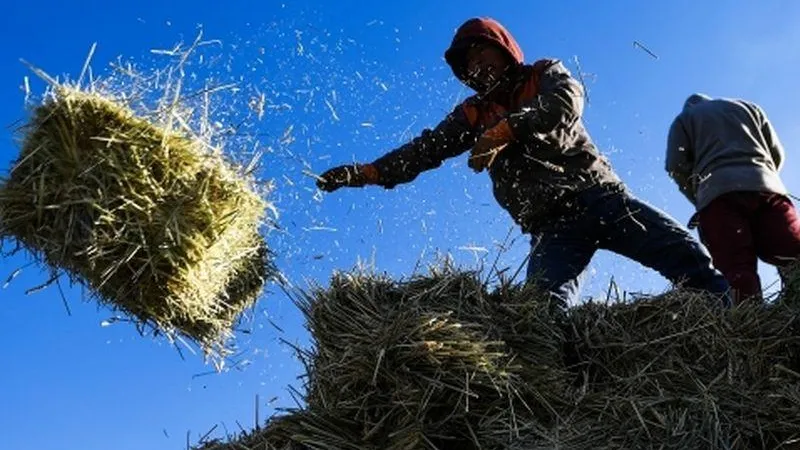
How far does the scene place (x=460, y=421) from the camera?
3.11 meters

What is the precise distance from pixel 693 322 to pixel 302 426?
5.18ft

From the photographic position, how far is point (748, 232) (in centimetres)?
561

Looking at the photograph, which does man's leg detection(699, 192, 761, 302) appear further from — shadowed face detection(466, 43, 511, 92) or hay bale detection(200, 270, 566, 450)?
hay bale detection(200, 270, 566, 450)

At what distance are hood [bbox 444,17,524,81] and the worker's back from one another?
121 centimetres

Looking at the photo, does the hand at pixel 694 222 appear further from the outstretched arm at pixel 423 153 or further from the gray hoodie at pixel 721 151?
the outstretched arm at pixel 423 153

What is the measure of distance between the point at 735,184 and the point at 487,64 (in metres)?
1.56

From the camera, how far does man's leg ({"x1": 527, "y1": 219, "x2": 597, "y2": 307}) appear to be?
518 centimetres

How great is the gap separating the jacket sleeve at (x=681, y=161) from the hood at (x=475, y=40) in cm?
113

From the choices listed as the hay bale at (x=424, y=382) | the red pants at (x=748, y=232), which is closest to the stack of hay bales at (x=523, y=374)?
the hay bale at (x=424, y=382)

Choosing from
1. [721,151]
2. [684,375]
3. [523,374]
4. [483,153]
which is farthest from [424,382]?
[721,151]

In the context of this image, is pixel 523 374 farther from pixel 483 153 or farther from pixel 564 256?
pixel 564 256

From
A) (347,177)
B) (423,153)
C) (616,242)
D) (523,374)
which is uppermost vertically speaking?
(423,153)

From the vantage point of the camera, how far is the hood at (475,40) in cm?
582

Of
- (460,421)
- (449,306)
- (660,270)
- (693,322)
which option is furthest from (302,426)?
(660,270)
